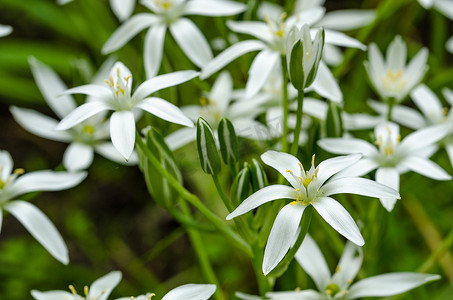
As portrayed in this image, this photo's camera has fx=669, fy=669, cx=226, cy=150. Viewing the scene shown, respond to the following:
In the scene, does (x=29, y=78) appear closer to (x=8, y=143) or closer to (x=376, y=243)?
(x=8, y=143)

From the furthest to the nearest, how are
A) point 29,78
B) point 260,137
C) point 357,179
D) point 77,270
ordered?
point 29,78 → point 77,270 → point 260,137 → point 357,179

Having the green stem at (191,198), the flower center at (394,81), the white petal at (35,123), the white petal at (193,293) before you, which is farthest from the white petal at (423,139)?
the white petal at (35,123)

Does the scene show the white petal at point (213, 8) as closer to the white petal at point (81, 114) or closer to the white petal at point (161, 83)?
the white petal at point (161, 83)

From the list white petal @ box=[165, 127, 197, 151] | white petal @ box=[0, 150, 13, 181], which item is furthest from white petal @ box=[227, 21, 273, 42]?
white petal @ box=[0, 150, 13, 181]

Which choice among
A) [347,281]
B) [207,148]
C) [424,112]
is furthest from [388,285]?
[424,112]

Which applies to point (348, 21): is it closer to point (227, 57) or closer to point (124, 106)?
point (227, 57)

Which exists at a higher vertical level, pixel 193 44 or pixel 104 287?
pixel 193 44

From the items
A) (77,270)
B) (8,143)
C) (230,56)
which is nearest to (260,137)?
(230,56)
